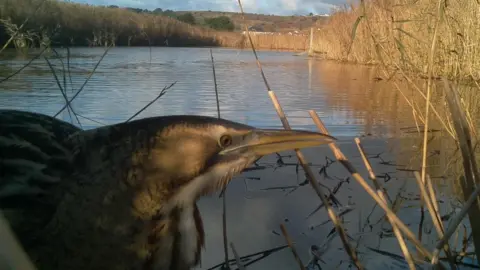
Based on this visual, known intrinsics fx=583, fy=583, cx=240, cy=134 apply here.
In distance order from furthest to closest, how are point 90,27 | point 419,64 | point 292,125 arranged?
1. point 90,27
2. point 419,64
3. point 292,125

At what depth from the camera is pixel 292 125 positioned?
5789 millimetres

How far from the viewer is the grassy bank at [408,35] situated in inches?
155

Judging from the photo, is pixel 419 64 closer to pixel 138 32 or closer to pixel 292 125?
pixel 292 125

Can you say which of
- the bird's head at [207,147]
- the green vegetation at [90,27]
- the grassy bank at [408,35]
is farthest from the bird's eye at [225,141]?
the green vegetation at [90,27]

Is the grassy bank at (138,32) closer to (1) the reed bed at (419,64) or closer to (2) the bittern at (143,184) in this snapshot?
(1) the reed bed at (419,64)

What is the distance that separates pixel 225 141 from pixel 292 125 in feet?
13.0

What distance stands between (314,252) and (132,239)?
112 centimetres

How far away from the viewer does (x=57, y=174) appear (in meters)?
2.09

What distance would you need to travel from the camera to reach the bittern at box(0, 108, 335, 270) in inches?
72.4

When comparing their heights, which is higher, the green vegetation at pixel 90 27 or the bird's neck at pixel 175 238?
the green vegetation at pixel 90 27

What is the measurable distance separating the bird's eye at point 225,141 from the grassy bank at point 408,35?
139 centimetres

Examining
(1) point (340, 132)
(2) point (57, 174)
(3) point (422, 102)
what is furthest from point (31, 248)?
(3) point (422, 102)

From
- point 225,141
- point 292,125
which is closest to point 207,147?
point 225,141

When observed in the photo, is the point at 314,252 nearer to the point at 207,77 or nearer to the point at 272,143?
the point at 272,143
